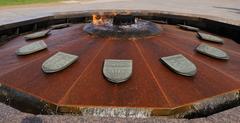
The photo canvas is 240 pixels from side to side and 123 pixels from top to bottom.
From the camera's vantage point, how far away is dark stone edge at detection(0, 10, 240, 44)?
25.7 feet

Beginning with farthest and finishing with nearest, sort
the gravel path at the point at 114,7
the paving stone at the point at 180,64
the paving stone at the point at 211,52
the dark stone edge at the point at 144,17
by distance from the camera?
1. the gravel path at the point at 114,7
2. the dark stone edge at the point at 144,17
3. the paving stone at the point at 211,52
4. the paving stone at the point at 180,64

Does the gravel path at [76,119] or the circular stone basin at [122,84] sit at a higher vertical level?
the circular stone basin at [122,84]

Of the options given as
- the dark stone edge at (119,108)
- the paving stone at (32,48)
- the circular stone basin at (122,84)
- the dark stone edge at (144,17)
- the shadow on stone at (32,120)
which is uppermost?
the dark stone edge at (144,17)

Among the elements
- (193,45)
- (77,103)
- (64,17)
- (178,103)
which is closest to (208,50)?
(193,45)

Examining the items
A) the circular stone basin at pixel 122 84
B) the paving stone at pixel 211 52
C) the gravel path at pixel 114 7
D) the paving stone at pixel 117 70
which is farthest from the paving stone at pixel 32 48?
the gravel path at pixel 114 7

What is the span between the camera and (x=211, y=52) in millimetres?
5578

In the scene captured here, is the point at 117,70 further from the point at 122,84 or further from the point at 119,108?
the point at 119,108

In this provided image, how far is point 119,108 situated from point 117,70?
2.43ft

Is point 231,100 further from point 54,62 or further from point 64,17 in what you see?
point 64,17

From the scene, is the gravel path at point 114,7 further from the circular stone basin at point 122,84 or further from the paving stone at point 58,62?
the paving stone at point 58,62

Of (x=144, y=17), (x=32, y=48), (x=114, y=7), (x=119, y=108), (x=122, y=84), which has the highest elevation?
(x=114, y=7)

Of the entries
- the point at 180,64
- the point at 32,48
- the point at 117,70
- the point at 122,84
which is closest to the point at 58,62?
the point at 32,48

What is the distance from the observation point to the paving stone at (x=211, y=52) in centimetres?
552

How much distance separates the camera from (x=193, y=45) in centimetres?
600
